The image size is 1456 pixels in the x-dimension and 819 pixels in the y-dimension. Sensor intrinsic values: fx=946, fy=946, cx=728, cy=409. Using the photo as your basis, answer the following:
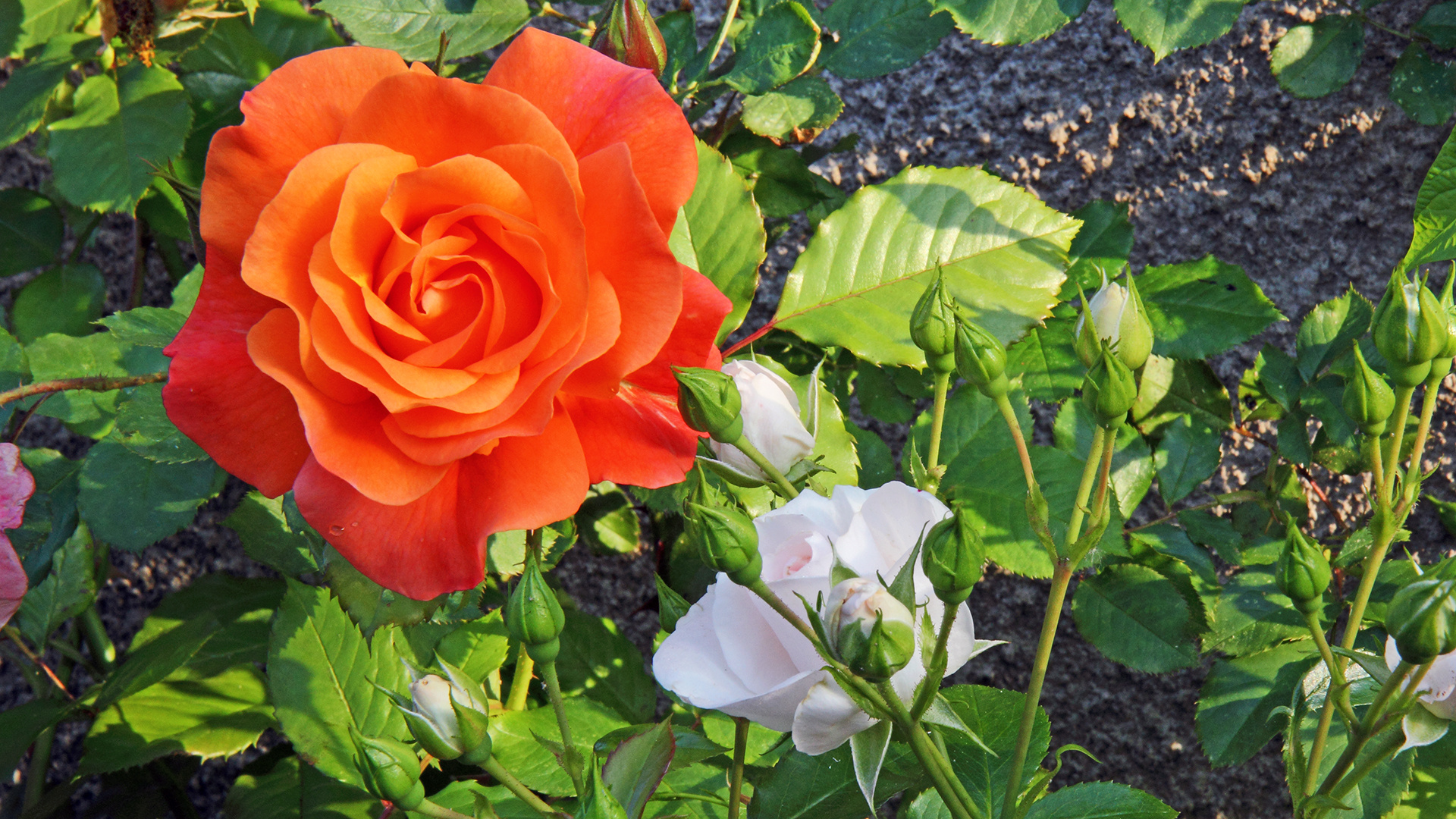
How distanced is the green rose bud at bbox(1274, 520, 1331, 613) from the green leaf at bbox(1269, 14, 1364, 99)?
18.2 inches

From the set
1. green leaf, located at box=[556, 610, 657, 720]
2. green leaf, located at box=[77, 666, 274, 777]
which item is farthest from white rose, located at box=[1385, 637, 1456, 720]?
green leaf, located at box=[77, 666, 274, 777]

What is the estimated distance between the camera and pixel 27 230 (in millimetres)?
796

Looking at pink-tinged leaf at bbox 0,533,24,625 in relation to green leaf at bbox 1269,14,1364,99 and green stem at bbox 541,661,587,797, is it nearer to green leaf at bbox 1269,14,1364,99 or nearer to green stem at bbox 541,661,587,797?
green stem at bbox 541,661,587,797

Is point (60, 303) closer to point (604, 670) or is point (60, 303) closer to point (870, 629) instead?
point (604, 670)

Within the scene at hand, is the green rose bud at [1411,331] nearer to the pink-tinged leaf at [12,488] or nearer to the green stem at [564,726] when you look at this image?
the green stem at [564,726]

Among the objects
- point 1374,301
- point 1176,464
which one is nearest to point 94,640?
point 1176,464

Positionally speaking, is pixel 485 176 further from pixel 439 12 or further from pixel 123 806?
pixel 123 806

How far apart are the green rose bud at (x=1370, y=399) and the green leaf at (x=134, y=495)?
58 cm

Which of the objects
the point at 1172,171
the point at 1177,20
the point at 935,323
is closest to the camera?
the point at 935,323

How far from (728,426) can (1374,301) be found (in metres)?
0.64

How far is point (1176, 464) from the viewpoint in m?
0.65

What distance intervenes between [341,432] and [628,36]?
0.79 ft

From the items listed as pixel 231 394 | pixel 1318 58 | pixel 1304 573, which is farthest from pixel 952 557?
pixel 1318 58

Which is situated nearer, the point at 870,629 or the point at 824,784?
the point at 870,629
